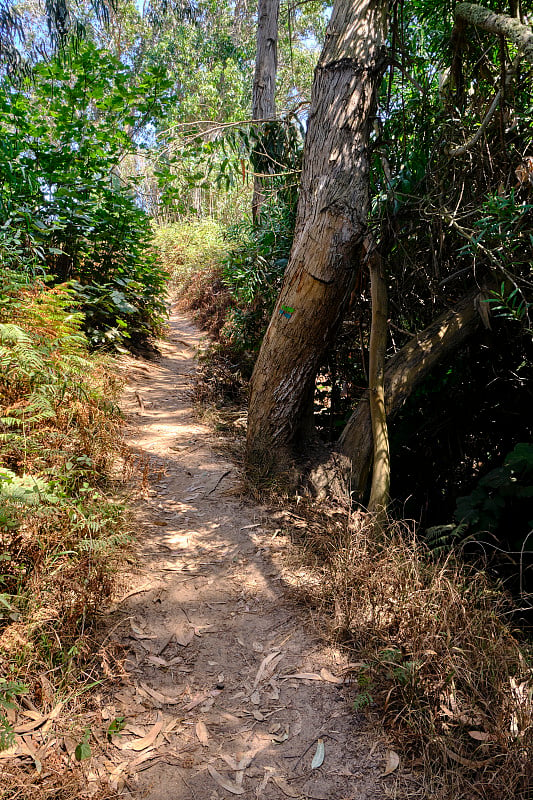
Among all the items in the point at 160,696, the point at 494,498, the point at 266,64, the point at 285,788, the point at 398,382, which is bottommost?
the point at 285,788

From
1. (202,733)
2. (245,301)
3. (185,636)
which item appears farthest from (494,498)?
(245,301)

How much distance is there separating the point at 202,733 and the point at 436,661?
1113mm

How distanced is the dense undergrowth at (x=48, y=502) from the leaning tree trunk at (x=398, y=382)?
1.71 m

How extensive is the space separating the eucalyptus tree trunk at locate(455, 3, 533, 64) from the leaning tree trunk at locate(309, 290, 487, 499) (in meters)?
1.73

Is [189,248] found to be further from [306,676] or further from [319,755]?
[319,755]

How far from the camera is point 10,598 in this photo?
8.15 feet

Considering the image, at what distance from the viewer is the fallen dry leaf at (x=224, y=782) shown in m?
2.04

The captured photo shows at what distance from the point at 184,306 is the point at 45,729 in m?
11.3

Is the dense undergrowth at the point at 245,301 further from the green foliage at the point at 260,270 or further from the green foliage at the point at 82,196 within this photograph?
the green foliage at the point at 82,196

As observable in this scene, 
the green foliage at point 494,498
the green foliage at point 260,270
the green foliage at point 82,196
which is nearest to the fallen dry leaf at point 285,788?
the green foliage at point 494,498

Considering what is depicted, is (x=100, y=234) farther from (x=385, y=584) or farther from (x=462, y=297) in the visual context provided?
(x=385, y=584)

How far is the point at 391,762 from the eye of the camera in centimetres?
209

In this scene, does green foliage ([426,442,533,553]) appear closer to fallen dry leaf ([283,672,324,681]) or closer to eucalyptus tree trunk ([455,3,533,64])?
fallen dry leaf ([283,672,324,681])

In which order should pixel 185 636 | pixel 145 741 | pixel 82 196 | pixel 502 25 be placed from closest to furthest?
pixel 145 741 → pixel 185 636 → pixel 502 25 → pixel 82 196
